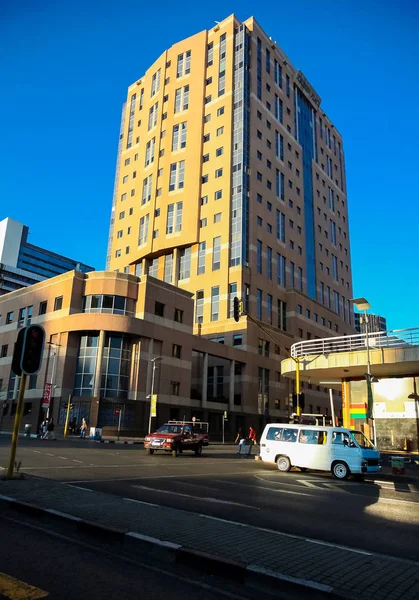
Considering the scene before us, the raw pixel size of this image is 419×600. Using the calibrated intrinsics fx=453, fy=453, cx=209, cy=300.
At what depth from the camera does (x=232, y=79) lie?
68375 millimetres

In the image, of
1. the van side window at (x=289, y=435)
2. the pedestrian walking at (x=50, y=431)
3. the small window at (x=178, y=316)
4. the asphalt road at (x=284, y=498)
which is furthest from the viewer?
the small window at (x=178, y=316)

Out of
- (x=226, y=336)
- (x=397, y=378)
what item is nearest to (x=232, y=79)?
(x=226, y=336)

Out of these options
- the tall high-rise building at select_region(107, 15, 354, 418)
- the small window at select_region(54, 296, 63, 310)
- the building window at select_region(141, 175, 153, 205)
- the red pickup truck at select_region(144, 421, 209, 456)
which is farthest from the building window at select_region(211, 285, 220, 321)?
the red pickup truck at select_region(144, 421, 209, 456)

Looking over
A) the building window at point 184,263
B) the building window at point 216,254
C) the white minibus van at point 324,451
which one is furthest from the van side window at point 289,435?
the building window at point 184,263

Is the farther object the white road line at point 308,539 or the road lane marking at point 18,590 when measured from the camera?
the white road line at point 308,539

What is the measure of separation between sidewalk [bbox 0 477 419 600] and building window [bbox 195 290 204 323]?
53.7 metres

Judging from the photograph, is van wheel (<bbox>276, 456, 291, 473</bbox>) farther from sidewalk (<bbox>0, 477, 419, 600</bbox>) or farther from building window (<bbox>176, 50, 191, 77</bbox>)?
building window (<bbox>176, 50, 191, 77</bbox>)

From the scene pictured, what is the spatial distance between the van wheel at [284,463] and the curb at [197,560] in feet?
43.1

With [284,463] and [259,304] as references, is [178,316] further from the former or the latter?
[284,463]

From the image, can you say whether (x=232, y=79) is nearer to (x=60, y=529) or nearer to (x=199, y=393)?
(x=199, y=393)

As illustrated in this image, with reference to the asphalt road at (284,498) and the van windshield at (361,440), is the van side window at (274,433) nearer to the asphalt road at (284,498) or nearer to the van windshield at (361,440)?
the asphalt road at (284,498)

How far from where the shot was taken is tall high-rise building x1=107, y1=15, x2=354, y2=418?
61.6m

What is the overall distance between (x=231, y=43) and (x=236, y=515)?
75.0 m

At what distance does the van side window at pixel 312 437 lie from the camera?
17.6 meters
